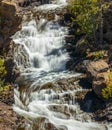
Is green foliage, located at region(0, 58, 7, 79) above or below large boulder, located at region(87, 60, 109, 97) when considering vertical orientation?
above

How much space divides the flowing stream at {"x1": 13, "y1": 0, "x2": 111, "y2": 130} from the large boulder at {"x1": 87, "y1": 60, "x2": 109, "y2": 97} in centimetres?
151

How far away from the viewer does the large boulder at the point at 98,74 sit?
2495 centimetres

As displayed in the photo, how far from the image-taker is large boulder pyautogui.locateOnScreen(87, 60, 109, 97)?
2495cm

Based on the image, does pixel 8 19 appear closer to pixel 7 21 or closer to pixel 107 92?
pixel 7 21

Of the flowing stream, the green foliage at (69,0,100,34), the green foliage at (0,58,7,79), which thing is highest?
the green foliage at (69,0,100,34)

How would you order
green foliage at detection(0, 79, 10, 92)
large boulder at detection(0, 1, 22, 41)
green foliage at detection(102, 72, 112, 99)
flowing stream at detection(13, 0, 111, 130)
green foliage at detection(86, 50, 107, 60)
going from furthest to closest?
green foliage at detection(86, 50, 107, 60), large boulder at detection(0, 1, 22, 41), green foliage at detection(102, 72, 112, 99), green foliage at detection(0, 79, 10, 92), flowing stream at detection(13, 0, 111, 130)

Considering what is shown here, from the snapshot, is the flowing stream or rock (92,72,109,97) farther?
rock (92,72,109,97)

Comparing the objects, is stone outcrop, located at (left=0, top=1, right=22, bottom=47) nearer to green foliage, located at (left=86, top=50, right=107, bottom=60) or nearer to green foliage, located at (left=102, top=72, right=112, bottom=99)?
green foliage, located at (left=86, top=50, right=107, bottom=60)

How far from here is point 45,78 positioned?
2839 cm

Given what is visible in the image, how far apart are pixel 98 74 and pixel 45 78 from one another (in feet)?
14.6

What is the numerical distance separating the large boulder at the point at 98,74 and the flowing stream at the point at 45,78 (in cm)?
151

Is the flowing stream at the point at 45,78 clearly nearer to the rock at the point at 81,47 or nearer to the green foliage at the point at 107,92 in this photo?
the rock at the point at 81,47

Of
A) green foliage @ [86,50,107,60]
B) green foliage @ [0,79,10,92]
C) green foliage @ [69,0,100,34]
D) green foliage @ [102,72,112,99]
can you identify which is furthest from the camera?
green foliage @ [69,0,100,34]

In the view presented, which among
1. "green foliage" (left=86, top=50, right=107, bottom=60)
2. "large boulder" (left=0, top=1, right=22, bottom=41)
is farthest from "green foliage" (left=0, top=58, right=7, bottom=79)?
"green foliage" (left=86, top=50, right=107, bottom=60)
